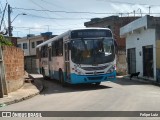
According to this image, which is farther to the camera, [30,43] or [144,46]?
[30,43]

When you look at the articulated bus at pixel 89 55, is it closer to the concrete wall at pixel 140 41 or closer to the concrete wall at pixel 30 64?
the concrete wall at pixel 140 41

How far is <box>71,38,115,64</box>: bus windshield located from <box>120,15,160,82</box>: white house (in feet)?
19.3

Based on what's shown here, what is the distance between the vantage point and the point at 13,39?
35.2 m

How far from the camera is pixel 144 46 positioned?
97.9 ft

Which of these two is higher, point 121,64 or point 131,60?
point 131,60

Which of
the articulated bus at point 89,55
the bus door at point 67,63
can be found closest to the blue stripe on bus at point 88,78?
the articulated bus at point 89,55

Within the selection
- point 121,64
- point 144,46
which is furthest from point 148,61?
point 121,64

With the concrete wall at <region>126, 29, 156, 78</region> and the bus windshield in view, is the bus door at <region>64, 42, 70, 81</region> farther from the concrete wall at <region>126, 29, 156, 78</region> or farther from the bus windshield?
the concrete wall at <region>126, 29, 156, 78</region>

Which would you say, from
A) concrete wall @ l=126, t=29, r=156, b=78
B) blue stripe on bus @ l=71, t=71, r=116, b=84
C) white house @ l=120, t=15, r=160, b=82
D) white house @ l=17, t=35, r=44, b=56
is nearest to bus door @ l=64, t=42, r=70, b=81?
blue stripe on bus @ l=71, t=71, r=116, b=84

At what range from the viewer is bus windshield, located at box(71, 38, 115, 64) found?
19719 millimetres

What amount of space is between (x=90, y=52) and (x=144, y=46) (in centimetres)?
1117

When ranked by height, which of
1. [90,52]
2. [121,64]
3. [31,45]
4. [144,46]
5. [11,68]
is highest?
[31,45]

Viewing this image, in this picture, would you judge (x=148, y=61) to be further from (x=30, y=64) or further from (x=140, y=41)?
(x=30, y=64)

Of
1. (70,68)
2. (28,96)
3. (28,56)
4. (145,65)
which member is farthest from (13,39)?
(28,56)
